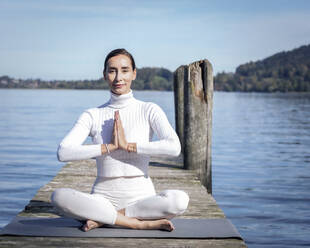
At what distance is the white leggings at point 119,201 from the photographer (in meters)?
4.91

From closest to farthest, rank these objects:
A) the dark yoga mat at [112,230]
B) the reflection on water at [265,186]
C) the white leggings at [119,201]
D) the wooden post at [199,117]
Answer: the dark yoga mat at [112,230] → the white leggings at [119,201] → the wooden post at [199,117] → the reflection on water at [265,186]

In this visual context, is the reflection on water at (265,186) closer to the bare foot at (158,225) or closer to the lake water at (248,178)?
the lake water at (248,178)

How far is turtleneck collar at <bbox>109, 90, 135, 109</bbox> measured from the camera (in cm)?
514

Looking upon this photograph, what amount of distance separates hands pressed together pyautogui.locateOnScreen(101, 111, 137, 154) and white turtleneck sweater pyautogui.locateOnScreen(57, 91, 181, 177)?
0.06 meters

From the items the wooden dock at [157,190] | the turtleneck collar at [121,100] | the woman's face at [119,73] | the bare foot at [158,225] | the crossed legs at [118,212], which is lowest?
the wooden dock at [157,190]

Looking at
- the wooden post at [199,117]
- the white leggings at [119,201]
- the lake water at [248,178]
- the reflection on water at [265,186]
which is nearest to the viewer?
the white leggings at [119,201]

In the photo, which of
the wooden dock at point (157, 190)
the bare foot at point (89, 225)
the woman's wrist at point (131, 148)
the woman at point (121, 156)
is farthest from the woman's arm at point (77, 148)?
the wooden dock at point (157, 190)

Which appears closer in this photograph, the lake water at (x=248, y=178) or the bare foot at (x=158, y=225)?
the bare foot at (x=158, y=225)

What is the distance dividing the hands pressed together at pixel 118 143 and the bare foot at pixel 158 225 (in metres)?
0.78

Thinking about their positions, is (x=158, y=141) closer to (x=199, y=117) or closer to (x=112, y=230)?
(x=112, y=230)

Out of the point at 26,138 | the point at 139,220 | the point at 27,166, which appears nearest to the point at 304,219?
the point at 139,220

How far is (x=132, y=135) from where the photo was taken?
16.7 feet

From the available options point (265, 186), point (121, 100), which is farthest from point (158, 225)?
point (265, 186)

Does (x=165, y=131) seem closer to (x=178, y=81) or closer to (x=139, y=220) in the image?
(x=139, y=220)
